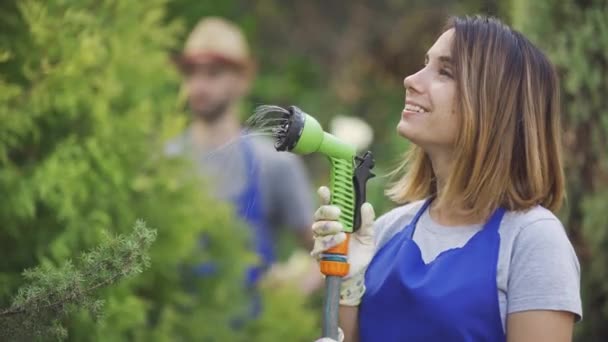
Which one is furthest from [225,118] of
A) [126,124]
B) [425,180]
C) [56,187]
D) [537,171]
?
[537,171]

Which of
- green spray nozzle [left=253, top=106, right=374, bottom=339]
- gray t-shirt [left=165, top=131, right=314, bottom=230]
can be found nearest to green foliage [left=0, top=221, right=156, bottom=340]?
green spray nozzle [left=253, top=106, right=374, bottom=339]

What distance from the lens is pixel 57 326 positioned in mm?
2023

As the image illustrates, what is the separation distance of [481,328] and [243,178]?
248cm

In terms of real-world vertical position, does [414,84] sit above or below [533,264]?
above

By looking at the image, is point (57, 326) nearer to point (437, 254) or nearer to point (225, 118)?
point (437, 254)

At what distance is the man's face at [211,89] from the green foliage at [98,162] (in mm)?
1126

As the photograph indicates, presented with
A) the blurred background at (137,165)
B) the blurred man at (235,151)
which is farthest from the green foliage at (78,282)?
the blurred man at (235,151)

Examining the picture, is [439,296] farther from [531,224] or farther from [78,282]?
[78,282]

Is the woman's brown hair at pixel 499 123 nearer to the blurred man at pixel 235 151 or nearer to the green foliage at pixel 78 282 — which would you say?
the green foliage at pixel 78 282

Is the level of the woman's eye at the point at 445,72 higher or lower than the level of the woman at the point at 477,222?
higher

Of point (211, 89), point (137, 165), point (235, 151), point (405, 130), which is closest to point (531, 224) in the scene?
point (405, 130)

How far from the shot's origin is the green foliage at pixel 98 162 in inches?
131

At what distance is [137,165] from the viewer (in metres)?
3.73

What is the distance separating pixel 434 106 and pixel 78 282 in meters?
0.93
